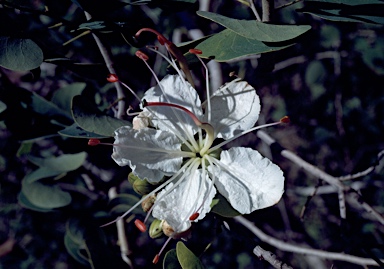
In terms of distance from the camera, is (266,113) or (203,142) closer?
(203,142)

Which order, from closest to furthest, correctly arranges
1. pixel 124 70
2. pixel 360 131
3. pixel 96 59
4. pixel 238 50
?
1. pixel 238 50
2. pixel 96 59
3. pixel 124 70
4. pixel 360 131

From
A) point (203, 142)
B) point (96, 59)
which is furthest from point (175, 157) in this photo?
point (96, 59)

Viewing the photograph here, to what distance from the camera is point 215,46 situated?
3.61ft

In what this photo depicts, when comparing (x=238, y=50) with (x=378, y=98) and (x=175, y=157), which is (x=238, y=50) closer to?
(x=175, y=157)

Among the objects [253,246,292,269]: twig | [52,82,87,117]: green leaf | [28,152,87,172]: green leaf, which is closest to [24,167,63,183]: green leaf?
[28,152,87,172]: green leaf

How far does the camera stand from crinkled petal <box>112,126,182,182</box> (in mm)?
1050

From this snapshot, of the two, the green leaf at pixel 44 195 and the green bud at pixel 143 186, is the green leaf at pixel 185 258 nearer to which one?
the green bud at pixel 143 186

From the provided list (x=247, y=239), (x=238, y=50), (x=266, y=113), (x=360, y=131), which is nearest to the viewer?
(x=238, y=50)

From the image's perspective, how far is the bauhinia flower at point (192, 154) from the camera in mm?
1056

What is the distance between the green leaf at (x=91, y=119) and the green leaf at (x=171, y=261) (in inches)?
13.6

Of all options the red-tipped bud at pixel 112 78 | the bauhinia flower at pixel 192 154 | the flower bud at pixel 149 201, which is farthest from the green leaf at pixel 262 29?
the flower bud at pixel 149 201

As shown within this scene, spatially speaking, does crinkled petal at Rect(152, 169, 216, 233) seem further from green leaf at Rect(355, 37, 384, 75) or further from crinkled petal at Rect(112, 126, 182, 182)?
green leaf at Rect(355, 37, 384, 75)

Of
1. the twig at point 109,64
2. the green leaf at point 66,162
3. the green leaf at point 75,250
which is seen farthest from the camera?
the green leaf at point 75,250

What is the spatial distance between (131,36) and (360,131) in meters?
2.22
